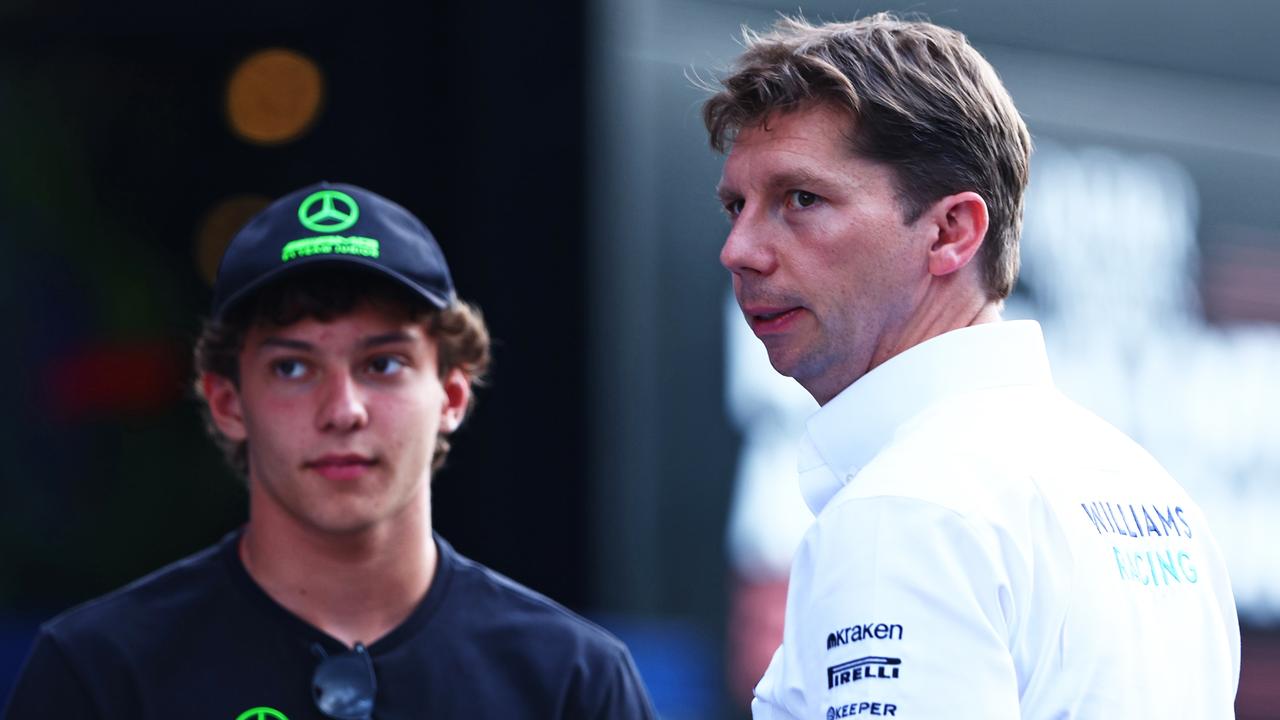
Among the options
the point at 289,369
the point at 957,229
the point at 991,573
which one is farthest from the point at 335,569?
the point at 991,573

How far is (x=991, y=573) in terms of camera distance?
1.77m

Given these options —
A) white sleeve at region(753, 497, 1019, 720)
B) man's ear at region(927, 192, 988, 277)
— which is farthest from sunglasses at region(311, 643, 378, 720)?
man's ear at region(927, 192, 988, 277)

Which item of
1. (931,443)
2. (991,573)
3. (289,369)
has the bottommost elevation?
(991,573)

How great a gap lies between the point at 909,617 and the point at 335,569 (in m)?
1.19

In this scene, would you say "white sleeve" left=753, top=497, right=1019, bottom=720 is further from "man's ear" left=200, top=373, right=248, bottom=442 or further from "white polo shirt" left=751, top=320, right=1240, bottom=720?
"man's ear" left=200, top=373, right=248, bottom=442

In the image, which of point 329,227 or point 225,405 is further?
point 225,405

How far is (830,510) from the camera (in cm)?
186

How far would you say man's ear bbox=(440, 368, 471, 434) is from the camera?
290 centimetres

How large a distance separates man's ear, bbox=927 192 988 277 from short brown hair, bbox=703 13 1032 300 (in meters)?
0.02

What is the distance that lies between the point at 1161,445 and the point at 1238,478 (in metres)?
0.46

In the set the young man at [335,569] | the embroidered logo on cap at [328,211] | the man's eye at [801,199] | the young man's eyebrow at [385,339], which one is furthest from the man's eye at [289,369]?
the man's eye at [801,199]

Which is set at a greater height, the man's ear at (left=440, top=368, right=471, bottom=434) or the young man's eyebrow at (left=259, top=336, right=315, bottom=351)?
the young man's eyebrow at (left=259, top=336, right=315, bottom=351)

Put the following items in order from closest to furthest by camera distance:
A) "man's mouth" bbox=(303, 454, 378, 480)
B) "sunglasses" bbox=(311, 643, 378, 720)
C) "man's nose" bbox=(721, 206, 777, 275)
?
Result: "man's nose" bbox=(721, 206, 777, 275), "sunglasses" bbox=(311, 643, 378, 720), "man's mouth" bbox=(303, 454, 378, 480)

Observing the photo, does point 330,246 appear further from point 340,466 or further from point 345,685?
point 345,685
